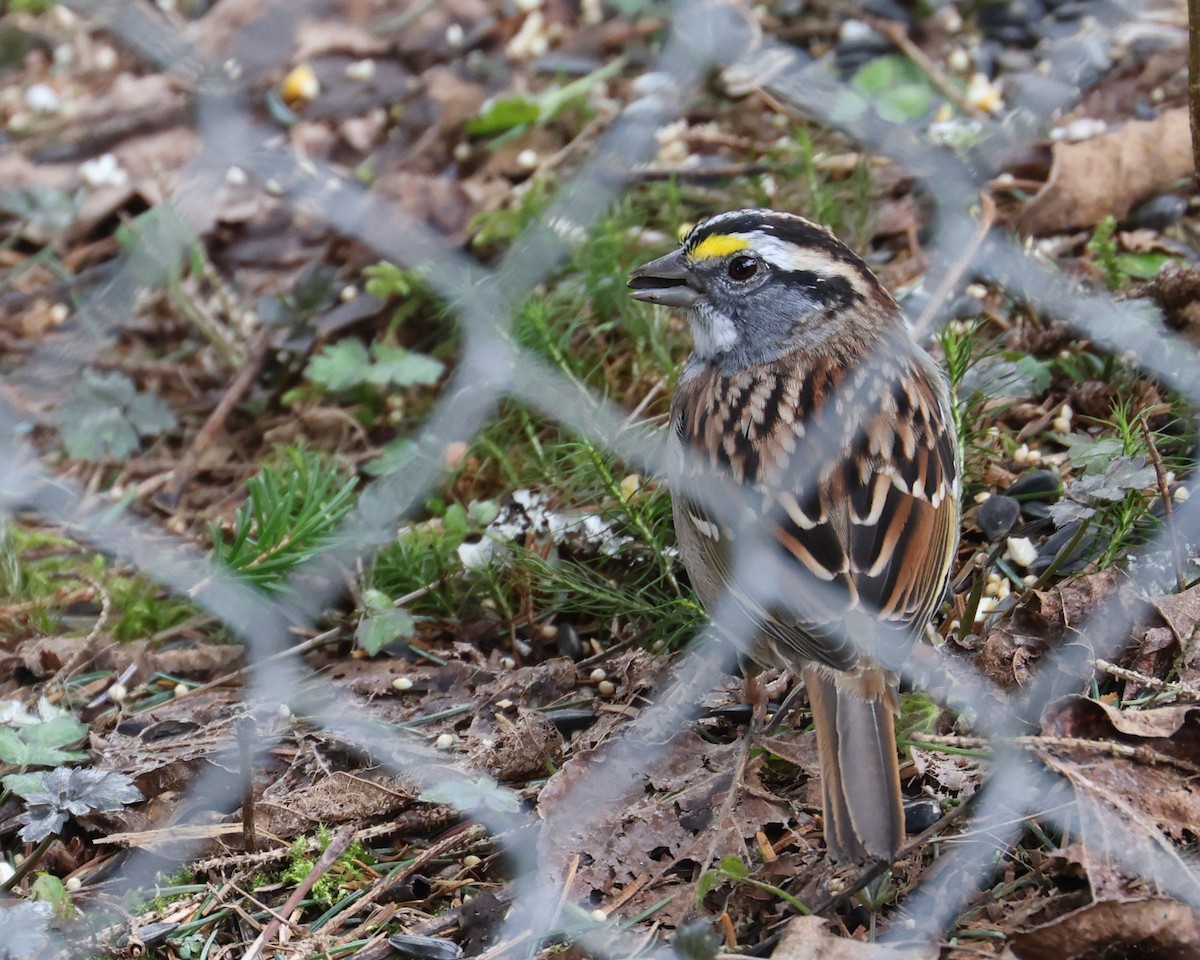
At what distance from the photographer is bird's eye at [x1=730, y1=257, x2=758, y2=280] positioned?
3234mm

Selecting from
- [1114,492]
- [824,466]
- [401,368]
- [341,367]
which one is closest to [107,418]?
[341,367]

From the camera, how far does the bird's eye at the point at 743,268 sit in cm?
323

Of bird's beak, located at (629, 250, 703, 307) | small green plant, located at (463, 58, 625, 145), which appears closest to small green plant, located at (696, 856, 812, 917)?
bird's beak, located at (629, 250, 703, 307)

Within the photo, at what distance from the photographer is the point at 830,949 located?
238 centimetres

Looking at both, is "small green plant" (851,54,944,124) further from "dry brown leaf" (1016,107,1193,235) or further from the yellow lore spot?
the yellow lore spot

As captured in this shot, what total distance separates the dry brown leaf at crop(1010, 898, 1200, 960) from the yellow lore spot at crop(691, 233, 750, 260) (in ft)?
5.19

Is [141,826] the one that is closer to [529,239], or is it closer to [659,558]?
Answer: [659,558]

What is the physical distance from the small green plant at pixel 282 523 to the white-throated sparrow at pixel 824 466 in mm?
844

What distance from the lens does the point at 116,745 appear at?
2988 mm

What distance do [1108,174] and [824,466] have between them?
1907mm

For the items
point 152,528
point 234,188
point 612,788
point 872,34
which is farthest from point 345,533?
point 872,34

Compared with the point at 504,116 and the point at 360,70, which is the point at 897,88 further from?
the point at 360,70

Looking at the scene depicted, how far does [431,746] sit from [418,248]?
1769 mm

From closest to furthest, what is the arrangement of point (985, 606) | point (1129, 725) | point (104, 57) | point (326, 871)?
point (1129, 725) → point (326, 871) → point (985, 606) → point (104, 57)
